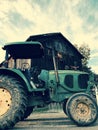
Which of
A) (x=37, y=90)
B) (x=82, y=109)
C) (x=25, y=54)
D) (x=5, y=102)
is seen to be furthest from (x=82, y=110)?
(x=25, y=54)

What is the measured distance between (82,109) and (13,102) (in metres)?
1.97

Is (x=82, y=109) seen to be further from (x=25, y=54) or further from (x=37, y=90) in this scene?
(x=25, y=54)

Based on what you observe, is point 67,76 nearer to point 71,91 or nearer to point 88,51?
point 71,91

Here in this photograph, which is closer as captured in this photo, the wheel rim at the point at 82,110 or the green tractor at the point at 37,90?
the green tractor at the point at 37,90

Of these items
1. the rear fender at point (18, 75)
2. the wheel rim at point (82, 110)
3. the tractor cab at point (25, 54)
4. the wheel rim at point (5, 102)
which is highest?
the tractor cab at point (25, 54)

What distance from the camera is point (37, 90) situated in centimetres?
757

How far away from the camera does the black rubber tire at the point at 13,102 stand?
700cm

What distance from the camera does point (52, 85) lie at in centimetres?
810

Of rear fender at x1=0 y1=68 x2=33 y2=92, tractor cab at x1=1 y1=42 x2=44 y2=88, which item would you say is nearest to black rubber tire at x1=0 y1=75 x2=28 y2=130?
rear fender at x1=0 y1=68 x2=33 y2=92

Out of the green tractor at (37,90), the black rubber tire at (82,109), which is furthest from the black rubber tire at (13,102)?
the black rubber tire at (82,109)

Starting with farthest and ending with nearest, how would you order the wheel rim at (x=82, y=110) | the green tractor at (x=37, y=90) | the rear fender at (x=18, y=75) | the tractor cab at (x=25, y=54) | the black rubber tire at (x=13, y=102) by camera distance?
the tractor cab at (x=25, y=54) → the wheel rim at (x=82, y=110) → the rear fender at (x=18, y=75) → the green tractor at (x=37, y=90) → the black rubber tire at (x=13, y=102)

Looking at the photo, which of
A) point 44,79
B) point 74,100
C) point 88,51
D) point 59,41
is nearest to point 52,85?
point 44,79

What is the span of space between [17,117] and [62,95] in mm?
1720

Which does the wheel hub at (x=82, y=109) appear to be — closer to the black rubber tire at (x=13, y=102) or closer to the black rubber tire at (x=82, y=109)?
the black rubber tire at (x=82, y=109)
